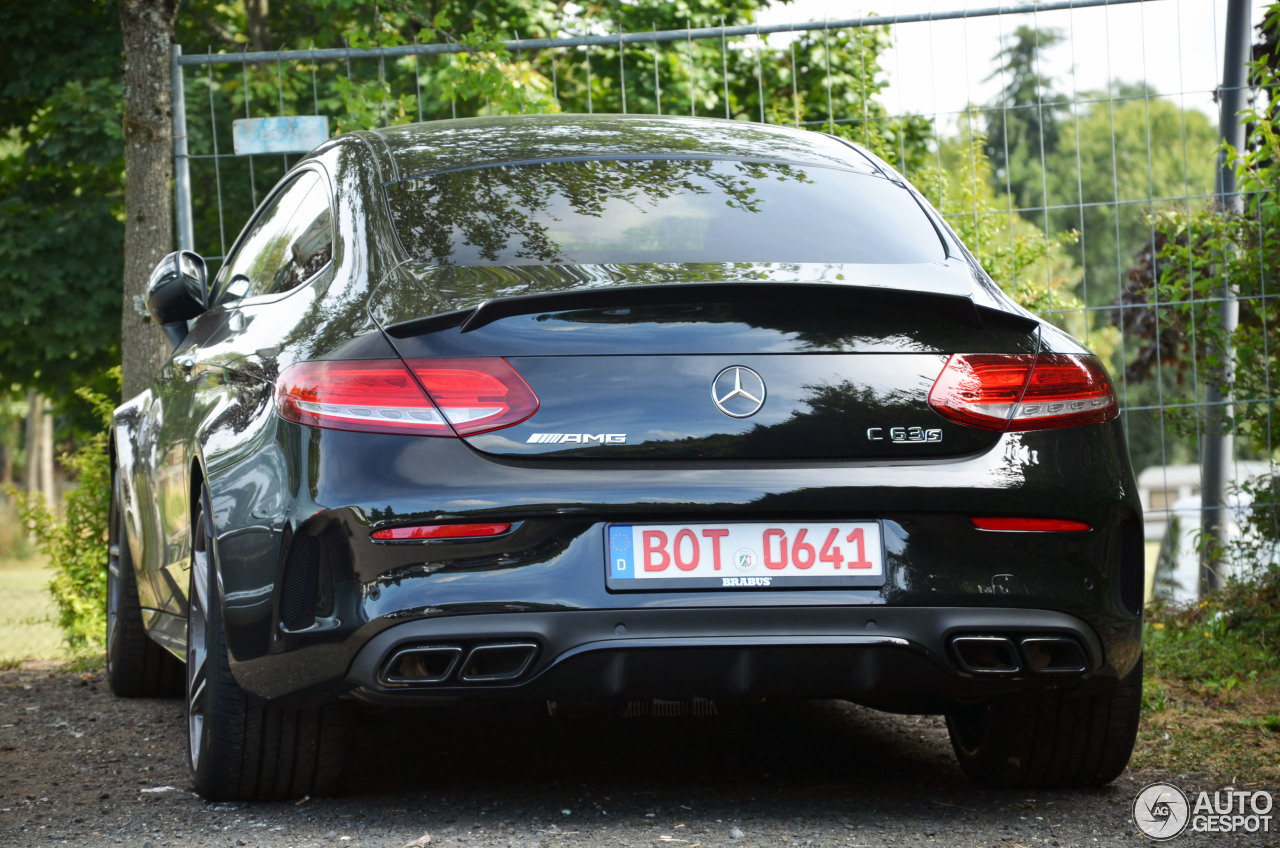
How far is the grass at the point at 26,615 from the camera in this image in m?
8.66

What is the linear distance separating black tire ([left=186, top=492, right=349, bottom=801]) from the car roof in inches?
40.7

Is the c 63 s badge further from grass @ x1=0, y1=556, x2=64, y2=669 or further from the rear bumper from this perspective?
grass @ x1=0, y1=556, x2=64, y2=669

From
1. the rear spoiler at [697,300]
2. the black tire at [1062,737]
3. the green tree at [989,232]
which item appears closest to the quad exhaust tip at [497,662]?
the rear spoiler at [697,300]

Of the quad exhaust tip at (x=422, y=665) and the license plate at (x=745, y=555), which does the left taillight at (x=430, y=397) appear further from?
the quad exhaust tip at (x=422, y=665)

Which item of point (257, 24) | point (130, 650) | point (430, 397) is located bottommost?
point (130, 650)

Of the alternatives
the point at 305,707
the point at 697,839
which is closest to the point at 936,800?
the point at 697,839

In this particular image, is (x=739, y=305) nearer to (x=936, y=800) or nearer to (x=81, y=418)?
(x=936, y=800)

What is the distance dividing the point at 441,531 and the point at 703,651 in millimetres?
568

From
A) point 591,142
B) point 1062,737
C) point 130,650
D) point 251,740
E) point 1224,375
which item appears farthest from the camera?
point 1224,375

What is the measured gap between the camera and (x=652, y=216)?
11.9ft

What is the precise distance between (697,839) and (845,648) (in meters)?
0.54

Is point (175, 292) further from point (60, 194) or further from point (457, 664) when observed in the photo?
point (60, 194)

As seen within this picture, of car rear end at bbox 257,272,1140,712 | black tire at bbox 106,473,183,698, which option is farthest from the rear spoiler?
black tire at bbox 106,473,183,698

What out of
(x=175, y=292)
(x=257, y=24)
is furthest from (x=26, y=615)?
(x=175, y=292)
